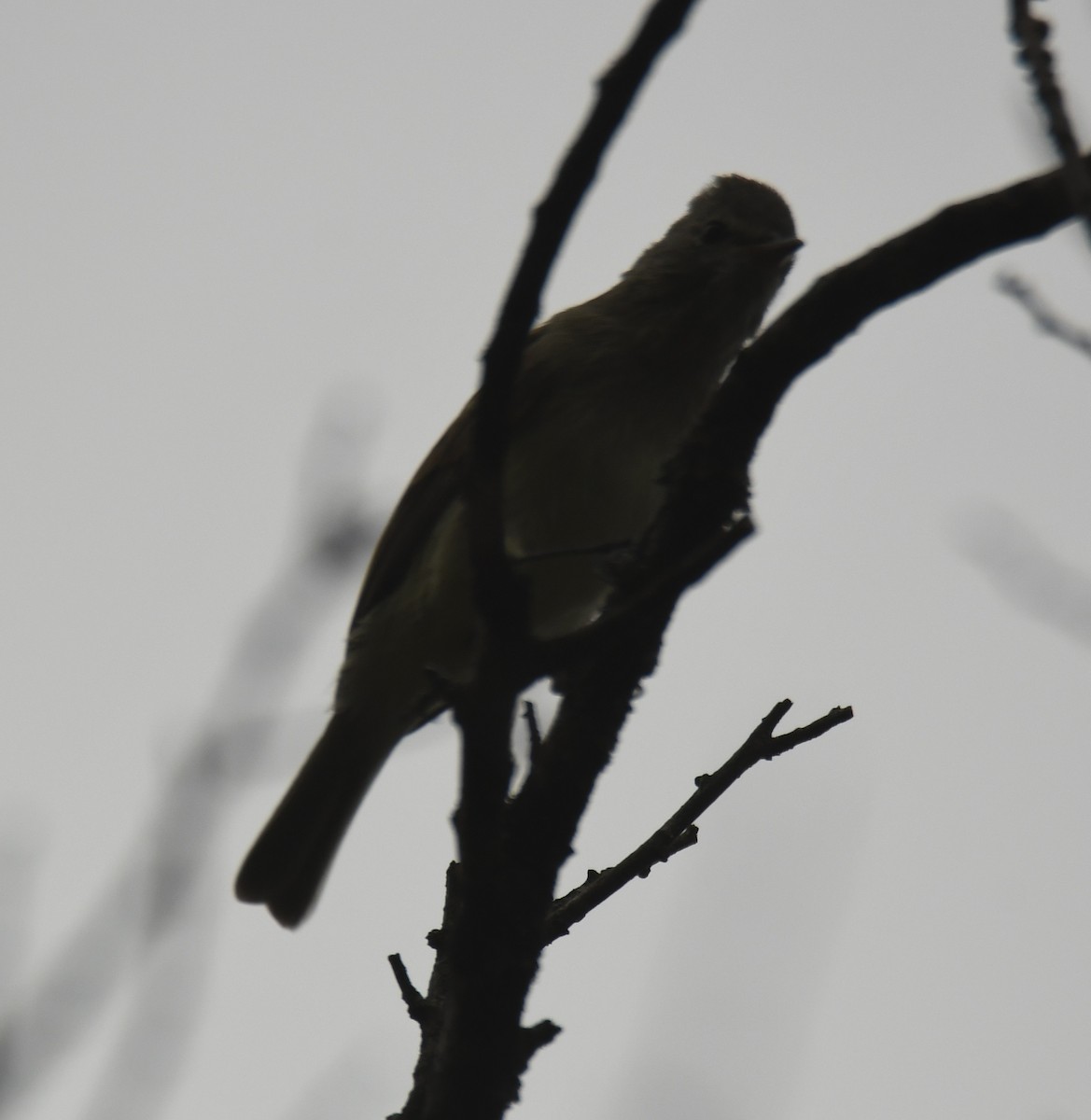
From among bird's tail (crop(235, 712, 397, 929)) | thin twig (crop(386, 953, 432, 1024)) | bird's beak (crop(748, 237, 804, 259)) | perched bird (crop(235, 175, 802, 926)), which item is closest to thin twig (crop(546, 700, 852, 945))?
thin twig (crop(386, 953, 432, 1024))

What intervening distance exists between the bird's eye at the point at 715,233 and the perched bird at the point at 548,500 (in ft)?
0.06

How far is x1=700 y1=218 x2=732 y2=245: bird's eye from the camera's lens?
18.8 feet

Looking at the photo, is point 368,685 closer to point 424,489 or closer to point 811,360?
point 424,489

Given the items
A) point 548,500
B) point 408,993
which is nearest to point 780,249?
point 548,500

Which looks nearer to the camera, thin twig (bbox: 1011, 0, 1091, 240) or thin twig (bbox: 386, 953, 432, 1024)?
thin twig (bbox: 1011, 0, 1091, 240)

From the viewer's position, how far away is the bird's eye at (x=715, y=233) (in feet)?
18.8

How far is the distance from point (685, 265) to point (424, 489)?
133 centimetres

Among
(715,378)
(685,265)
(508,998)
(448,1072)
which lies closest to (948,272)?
(508,998)

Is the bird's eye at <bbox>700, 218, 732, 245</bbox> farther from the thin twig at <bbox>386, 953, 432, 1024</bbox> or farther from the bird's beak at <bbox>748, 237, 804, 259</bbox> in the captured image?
the thin twig at <bbox>386, 953, 432, 1024</bbox>

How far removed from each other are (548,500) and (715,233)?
1.54 m

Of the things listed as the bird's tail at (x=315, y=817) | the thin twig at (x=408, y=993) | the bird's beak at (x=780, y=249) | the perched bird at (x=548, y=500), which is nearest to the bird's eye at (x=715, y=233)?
the perched bird at (x=548, y=500)

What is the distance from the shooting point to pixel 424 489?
551 cm

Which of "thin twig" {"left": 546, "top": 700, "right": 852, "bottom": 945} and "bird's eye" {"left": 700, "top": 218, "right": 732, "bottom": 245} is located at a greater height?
"bird's eye" {"left": 700, "top": 218, "right": 732, "bottom": 245}

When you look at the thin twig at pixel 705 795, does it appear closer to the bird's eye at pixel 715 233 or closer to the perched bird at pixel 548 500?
the perched bird at pixel 548 500
